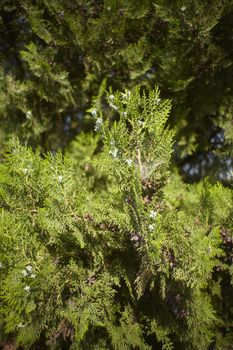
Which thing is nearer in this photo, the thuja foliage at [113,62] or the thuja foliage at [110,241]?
the thuja foliage at [110,241]

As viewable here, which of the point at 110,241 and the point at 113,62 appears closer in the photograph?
the point at 110,241

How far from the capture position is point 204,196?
306 cm

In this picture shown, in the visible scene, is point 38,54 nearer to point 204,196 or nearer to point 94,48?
point 94,48

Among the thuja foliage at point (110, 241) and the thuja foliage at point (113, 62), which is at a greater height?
the thuja foliage at point (113, 62)

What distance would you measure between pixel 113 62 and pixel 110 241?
218cm

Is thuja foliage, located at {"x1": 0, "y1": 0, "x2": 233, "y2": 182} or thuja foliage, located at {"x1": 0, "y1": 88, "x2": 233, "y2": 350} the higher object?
thuja foliage, located at {"x1": 0, "y1": 0, "x2": 233, "y2": 182}

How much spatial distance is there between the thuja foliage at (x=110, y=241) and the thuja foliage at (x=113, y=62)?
117cm

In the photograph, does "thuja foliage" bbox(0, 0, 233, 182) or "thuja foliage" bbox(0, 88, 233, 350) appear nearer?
"thuja foliage" bbox(0, 88, 233, 350)

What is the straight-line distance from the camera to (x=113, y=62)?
381 cm

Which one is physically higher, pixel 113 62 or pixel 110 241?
pixel 113 62

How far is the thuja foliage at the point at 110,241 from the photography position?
2.44m

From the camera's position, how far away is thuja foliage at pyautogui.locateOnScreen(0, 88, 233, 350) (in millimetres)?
2443

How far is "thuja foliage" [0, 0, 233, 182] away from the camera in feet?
11.3

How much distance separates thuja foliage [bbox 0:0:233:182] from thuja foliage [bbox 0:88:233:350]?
117 centimetres
